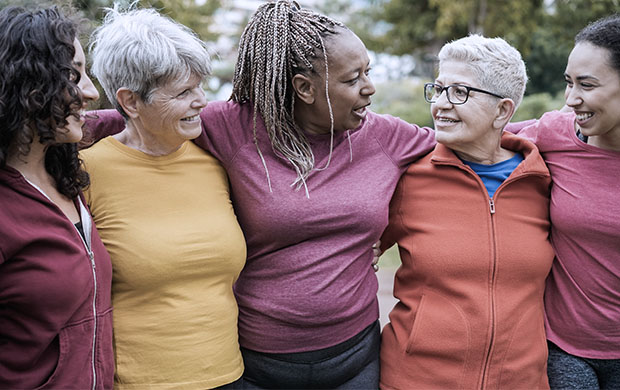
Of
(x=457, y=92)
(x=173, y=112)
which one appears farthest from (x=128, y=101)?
(x=457, y=92)

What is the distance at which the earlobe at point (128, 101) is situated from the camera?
233 centimetres

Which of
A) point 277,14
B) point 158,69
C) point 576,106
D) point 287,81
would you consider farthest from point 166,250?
point 576,106

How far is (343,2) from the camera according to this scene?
21859 mm

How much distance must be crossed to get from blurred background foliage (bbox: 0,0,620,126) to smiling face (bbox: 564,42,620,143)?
7.26 m

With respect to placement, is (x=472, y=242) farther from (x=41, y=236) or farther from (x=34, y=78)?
(x=34, y=78)

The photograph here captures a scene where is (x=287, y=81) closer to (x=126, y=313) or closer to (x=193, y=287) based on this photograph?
(x=193, y=287)

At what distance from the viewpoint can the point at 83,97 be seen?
2.13m

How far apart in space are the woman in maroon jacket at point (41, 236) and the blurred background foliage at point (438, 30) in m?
7.16

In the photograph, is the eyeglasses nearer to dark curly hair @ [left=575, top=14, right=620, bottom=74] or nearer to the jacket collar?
the jacket collar

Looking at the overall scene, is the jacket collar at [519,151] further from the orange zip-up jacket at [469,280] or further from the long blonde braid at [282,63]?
the long blonde braid at [282,63]

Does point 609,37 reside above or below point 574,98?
above

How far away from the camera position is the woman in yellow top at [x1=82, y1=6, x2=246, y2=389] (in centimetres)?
223

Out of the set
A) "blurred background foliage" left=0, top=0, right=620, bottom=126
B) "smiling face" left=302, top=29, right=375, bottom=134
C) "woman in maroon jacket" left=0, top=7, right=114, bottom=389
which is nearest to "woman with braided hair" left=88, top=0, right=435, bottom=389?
"smiling face" left=302, top=29, right=375, bottom=134

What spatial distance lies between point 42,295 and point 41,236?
0.61 feet
